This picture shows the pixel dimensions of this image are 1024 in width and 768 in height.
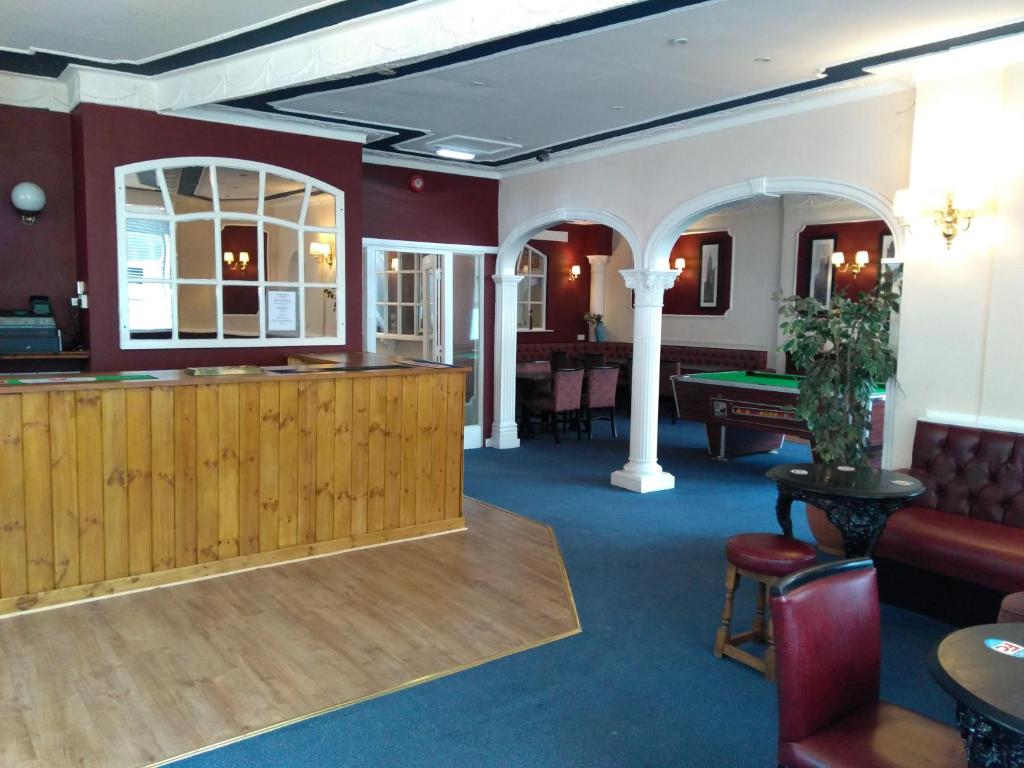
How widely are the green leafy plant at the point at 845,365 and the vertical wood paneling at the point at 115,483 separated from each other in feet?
13.1

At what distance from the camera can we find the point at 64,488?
396cm

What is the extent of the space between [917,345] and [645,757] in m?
3.16

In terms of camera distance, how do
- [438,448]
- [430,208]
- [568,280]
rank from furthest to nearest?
[568,280]
[430,208]
[438,448]

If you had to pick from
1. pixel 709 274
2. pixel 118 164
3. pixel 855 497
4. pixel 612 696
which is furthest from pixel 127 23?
pixel 709 274

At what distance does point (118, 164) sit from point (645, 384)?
445cm

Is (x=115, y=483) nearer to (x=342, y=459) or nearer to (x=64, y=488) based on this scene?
(x=64, y=488)

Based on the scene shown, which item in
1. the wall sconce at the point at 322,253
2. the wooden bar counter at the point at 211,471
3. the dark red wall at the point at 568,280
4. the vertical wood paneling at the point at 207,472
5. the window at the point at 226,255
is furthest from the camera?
the dark red wall at the point at 568,280

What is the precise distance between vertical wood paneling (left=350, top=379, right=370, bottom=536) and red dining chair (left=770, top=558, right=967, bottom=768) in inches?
130

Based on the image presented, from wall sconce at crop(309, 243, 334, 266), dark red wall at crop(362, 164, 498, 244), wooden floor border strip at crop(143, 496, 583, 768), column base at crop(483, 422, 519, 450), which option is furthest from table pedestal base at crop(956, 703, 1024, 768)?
column base at crop(483, 422, 519, 450)

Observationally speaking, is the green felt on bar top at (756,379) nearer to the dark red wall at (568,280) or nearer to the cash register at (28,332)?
the dark red wall at (568,280)

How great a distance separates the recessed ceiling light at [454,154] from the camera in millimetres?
7305

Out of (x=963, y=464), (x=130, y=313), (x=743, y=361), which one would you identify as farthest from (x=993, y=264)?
(x=743, y=361)

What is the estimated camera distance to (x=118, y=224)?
5.62 metres

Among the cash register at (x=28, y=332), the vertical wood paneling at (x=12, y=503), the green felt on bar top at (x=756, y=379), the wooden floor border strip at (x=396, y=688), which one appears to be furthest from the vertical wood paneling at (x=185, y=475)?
the green felt on bar top at (x=756, y=379)
